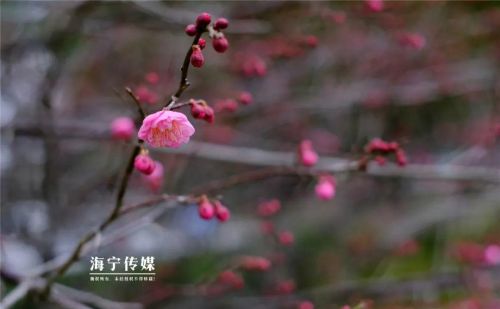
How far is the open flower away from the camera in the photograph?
882mm

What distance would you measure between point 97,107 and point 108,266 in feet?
5.44

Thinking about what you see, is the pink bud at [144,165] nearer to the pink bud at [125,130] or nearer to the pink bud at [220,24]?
the pink bud at [220,24]

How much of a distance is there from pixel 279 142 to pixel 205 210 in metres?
1.85

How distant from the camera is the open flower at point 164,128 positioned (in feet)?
2.89

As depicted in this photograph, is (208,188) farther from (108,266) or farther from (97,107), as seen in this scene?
(97,107)

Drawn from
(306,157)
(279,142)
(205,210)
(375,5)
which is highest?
(279,142)

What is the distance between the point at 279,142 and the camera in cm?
296

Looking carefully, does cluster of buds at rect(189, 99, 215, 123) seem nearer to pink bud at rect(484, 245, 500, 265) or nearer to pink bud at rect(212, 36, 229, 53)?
pink bud at rect(212, 36, 229, 53)

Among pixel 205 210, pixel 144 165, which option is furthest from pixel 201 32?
pixel 205 210

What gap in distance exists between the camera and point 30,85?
2.44m

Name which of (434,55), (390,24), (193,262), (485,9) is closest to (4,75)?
(193,262)

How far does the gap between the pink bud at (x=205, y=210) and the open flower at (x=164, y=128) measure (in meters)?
0.21

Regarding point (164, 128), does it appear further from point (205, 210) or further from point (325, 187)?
point (325, 187)

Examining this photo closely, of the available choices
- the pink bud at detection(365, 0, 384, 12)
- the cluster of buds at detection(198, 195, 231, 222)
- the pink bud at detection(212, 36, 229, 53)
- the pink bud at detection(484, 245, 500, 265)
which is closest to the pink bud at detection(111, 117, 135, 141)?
the cluster of buds at detection(198, 195, 231, 222)
